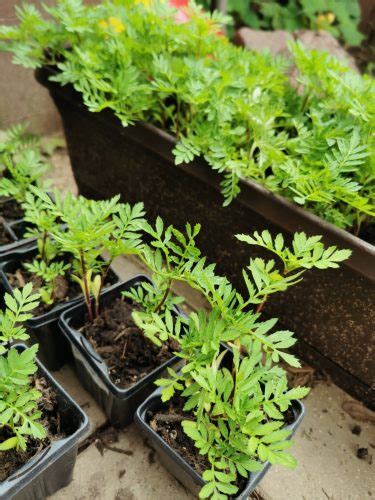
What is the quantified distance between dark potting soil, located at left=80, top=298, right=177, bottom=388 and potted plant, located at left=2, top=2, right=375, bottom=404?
449 mm

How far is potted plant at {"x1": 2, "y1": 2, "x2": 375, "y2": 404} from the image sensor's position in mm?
1255

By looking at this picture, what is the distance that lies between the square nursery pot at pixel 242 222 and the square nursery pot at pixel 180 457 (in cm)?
35

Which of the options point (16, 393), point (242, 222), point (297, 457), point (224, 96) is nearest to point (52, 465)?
point (16, 393)

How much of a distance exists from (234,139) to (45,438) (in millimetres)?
1017

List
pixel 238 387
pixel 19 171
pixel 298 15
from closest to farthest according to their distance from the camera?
1. pixel 238 387
2. pixel 19 171
3. pixel 298 15

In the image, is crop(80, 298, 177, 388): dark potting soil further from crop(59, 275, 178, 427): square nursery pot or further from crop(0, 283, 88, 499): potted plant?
crop(0, 283, 88, 499): potted plant

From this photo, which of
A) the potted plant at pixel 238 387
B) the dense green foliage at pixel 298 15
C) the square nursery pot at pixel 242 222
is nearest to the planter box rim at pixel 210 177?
the square nursery pot at pixel 242 222

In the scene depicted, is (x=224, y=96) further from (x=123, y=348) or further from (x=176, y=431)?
(x=176, y=431)

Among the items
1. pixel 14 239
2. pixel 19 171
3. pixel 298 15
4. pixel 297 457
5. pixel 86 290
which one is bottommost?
pixel 297 457

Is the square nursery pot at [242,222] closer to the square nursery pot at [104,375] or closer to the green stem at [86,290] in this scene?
the square nursery pot at [104,375]

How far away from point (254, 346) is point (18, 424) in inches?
23.3

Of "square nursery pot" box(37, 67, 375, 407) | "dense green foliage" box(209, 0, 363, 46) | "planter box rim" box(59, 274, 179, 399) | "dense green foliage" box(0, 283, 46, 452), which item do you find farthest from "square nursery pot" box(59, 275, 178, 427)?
"dense green foliage" box(209, 0, 363, 46)

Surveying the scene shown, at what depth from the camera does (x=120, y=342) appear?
4.17 feet

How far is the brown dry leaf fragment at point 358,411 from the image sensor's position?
1463mm
